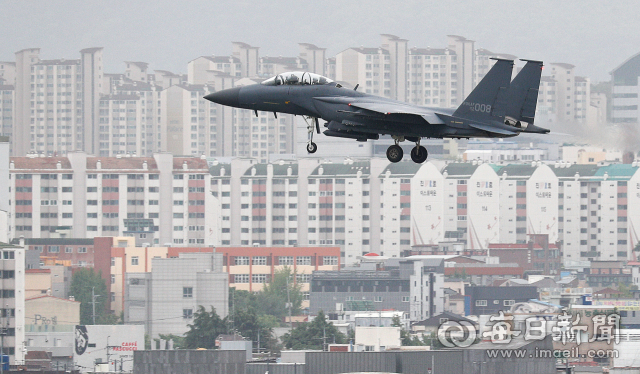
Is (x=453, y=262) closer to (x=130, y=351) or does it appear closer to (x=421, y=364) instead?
(x=130, y=351)

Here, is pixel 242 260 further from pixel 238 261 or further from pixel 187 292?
pixel 187 292

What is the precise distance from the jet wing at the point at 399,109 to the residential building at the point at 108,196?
117 metres

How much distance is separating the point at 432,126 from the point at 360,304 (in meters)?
92.8

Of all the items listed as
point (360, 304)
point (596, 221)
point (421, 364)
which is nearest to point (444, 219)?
point (596, 221)

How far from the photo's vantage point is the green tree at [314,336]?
321 ft

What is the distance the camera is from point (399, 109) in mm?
40562

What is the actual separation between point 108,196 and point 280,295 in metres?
29.8

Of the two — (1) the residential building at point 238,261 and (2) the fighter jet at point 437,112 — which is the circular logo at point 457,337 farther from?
(1) the residential building at point 238,261

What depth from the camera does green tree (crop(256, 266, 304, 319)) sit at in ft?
457

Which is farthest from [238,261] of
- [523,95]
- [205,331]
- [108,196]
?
[523,95]

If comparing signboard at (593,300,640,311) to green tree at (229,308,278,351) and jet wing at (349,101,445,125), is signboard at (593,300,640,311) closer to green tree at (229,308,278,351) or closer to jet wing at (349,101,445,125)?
green tree at (229,308,278,351)

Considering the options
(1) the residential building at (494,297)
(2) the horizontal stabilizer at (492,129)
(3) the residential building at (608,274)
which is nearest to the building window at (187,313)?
(1) the residential building at (494,297)

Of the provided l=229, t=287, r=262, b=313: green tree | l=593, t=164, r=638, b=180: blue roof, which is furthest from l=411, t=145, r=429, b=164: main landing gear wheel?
l=593, t=164, r=638, b=180: blue roof

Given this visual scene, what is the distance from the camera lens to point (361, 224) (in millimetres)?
171500
